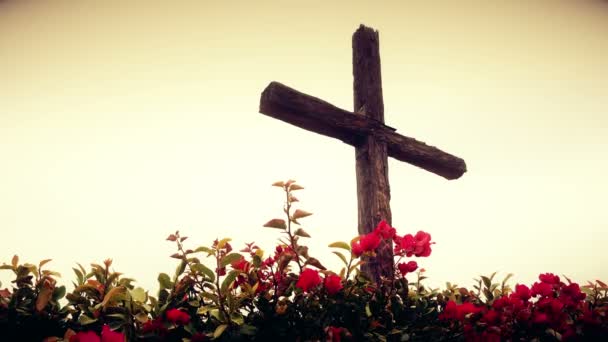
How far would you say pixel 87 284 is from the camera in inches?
59.1

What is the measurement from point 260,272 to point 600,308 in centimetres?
224

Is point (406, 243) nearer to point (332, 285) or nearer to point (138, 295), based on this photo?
point (332, 285)

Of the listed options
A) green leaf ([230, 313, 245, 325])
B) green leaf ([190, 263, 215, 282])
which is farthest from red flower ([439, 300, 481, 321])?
green leaf ([190, 263, 215, 282])

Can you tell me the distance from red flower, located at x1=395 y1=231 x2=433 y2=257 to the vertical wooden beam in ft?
1.60

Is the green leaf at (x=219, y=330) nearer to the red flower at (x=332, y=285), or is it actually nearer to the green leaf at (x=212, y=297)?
the green leaf at (x=212, y=297)

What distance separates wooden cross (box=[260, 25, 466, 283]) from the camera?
2666 mm

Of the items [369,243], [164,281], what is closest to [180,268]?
[164,281]

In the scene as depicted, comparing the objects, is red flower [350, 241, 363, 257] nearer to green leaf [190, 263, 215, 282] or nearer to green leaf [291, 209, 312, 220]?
green leaf [291, 209, 312, 220]

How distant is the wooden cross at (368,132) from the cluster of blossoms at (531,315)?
57cm

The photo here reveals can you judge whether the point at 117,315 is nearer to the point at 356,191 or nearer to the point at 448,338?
the point at 448,338

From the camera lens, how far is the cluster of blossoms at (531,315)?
1.84 m

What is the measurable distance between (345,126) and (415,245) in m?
1.37

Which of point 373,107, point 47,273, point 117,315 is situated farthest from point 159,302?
point 373,107

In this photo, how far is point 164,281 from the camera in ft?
4.99
